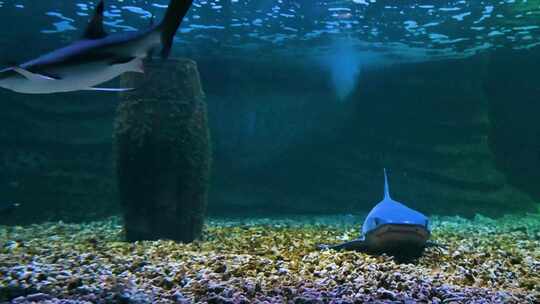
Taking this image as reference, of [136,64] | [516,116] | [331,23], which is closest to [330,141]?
[331,23]

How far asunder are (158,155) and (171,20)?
5512mm

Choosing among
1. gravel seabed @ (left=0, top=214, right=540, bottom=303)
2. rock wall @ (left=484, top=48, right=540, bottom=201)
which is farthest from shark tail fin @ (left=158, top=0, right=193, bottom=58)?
rock wall @ (left=484, top=48, right=540, bottom=201)

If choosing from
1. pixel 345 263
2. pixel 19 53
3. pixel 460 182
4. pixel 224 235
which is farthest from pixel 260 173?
pixel 345 263

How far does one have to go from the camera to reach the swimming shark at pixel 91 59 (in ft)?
8.55

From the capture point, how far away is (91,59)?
275cm

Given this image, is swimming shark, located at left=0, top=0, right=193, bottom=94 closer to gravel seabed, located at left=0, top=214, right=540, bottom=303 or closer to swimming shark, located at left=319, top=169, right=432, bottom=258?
gravel seabed, located at left=0, top=214, right=540, bottom=303

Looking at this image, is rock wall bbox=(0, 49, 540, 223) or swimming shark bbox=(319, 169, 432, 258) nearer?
swimming shark bbox=(319, 169, 432, 258)

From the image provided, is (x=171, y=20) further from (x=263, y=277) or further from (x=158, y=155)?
(x=158, y=155)

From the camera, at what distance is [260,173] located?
19.4 metres

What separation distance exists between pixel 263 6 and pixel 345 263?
13.6m

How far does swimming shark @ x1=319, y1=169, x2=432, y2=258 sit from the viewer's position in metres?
5.15

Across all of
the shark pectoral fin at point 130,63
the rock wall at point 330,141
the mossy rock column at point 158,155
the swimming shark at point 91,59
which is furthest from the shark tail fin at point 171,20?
the rock wall at point 330,141

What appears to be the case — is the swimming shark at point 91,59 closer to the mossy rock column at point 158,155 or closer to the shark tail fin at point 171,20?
the shark tail fin at point 171,20

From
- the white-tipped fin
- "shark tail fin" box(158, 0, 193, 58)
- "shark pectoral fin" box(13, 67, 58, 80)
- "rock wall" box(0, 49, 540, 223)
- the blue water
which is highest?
the blue water
